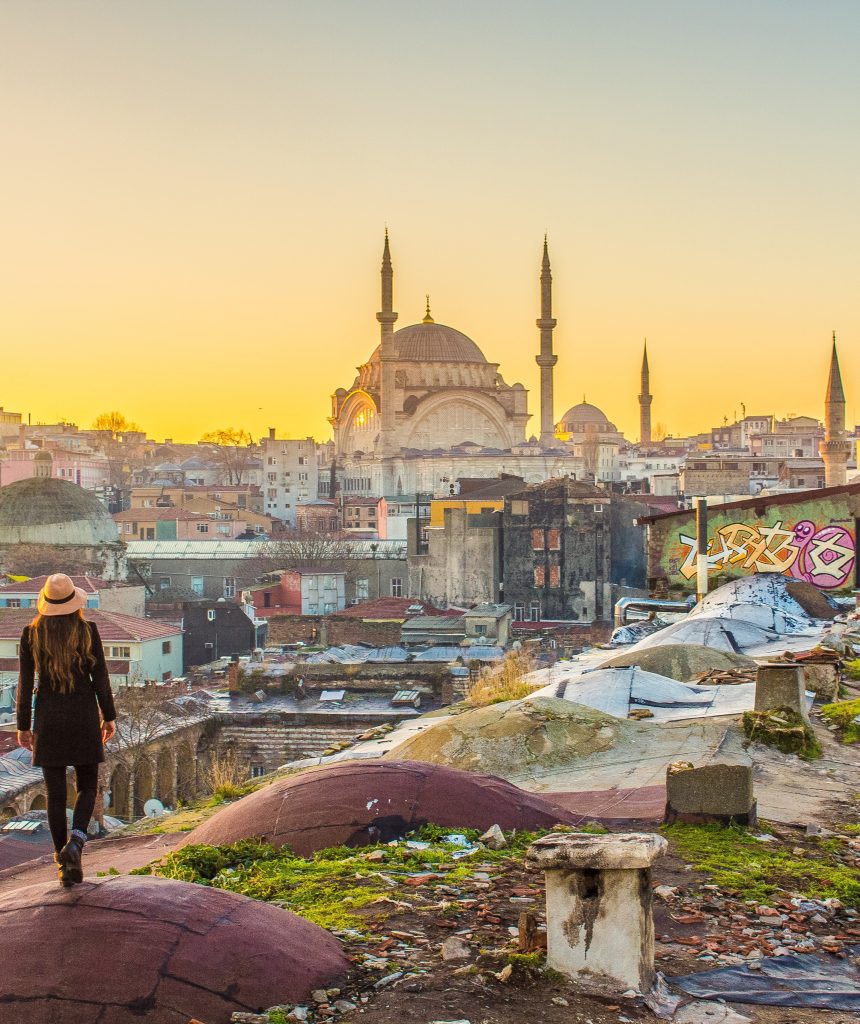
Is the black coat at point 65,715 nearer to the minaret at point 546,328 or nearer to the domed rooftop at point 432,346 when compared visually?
the minaret at point 546,328

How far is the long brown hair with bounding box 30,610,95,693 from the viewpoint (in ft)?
13.2

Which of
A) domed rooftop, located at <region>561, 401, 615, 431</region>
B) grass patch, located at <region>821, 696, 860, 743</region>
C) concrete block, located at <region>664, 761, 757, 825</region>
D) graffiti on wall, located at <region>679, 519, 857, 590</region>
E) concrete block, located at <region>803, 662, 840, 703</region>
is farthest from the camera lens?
domed rooftop, located at <region>561, 401, 615, 431</region>

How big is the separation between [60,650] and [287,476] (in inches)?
2367

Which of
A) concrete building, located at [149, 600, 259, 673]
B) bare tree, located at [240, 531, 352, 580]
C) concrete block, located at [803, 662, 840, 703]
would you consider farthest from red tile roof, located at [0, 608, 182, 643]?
concrete block, located at [803, 662, 840, 703]

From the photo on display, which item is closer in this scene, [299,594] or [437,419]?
[299,594]

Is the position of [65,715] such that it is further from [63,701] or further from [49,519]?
[49,519]

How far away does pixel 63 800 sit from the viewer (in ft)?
13.4

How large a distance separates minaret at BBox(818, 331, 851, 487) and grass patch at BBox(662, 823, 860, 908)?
29649mm

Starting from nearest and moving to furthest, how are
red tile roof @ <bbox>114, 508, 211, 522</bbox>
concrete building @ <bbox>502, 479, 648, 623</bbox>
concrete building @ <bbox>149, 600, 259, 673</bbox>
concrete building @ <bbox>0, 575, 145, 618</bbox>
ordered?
1. concrete building @ <bbox>149, 600, 259, 673</bbox>
2. concrete building @ <bbox>0, 575, 145, 618</bbox>
3. concrete building @ <bbox>502, 479, 648, 623</bbox>
4. red tile roof @ <bbox>114, 508, 211, 522</bbox>

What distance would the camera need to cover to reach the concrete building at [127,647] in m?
25.4

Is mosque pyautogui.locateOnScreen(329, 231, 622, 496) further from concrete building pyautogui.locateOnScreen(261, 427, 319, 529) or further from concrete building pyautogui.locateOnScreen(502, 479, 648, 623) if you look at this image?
concrete building pyautogui.locateOnScreen(502, 479, 648, 623)

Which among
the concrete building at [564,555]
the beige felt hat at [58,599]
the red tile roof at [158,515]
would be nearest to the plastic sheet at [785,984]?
the beige felt hat at [58,599]

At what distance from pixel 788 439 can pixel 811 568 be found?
5543cm

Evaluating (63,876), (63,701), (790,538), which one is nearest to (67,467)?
(790,538)
